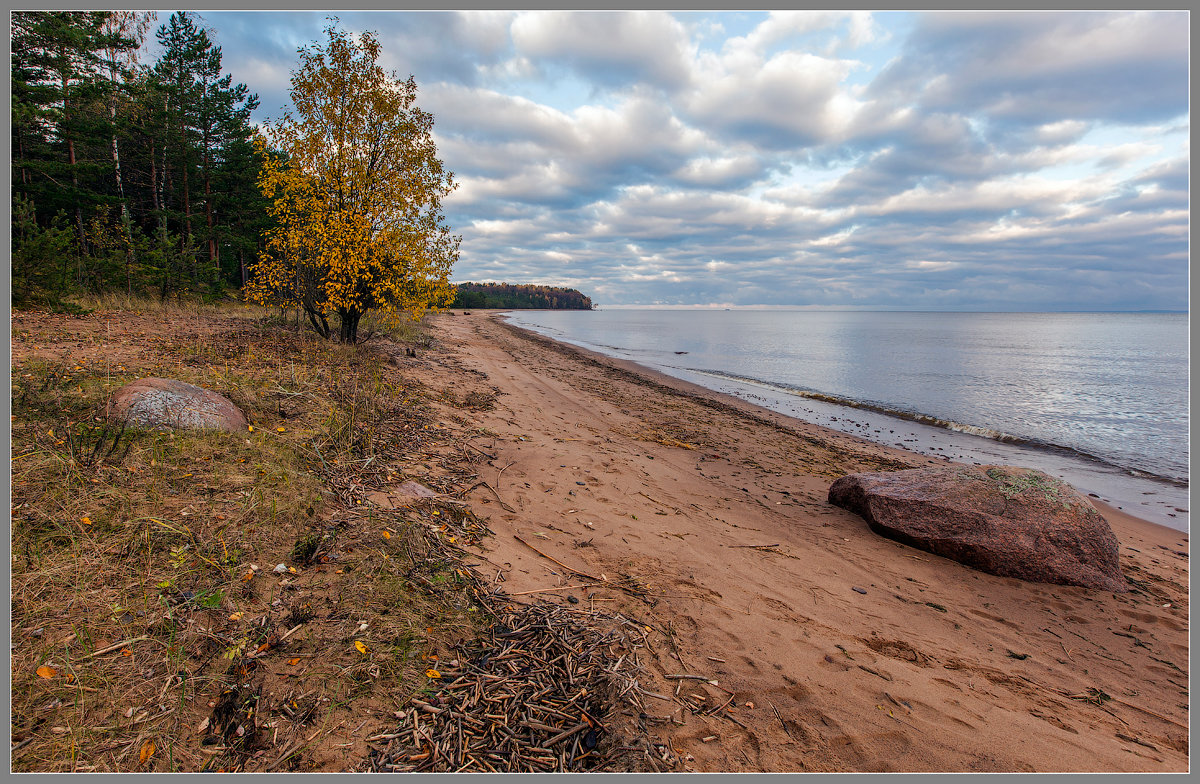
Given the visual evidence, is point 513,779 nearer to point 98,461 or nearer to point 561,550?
point 561,550

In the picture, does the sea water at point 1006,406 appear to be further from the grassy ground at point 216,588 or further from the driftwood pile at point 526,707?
the grassy ground at point 216,588

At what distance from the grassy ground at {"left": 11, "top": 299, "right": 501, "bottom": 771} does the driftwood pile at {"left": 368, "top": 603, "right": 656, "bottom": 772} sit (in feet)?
0.57

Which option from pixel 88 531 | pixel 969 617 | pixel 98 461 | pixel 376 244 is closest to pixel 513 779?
pixel 88 531

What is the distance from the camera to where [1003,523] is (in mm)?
5602

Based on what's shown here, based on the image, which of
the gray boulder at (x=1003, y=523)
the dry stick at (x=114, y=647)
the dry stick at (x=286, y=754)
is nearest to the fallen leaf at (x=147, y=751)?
the dry stick at (x=286, y=754)

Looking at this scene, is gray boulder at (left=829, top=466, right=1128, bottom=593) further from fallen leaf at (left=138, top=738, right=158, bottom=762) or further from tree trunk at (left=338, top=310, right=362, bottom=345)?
tree trunk at (left=338, top=310, right=362, bottom=345)

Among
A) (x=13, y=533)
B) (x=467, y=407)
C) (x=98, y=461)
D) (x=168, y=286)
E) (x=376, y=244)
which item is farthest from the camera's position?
(x=168, y=286)

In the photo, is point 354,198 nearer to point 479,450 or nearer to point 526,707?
point 479,450

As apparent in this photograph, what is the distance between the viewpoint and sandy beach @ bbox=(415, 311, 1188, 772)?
8.76 feet

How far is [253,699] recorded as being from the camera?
2266 mm

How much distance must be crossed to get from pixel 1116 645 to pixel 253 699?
22.1ft

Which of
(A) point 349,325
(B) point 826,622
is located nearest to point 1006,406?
(B) point 826,622

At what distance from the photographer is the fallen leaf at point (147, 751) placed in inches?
77.5

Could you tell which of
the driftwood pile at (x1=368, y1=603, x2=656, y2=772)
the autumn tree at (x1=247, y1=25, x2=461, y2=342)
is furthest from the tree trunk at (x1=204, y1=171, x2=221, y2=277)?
the driftwood pile at (x1=368, y1=603, x2=656, y2=772)
